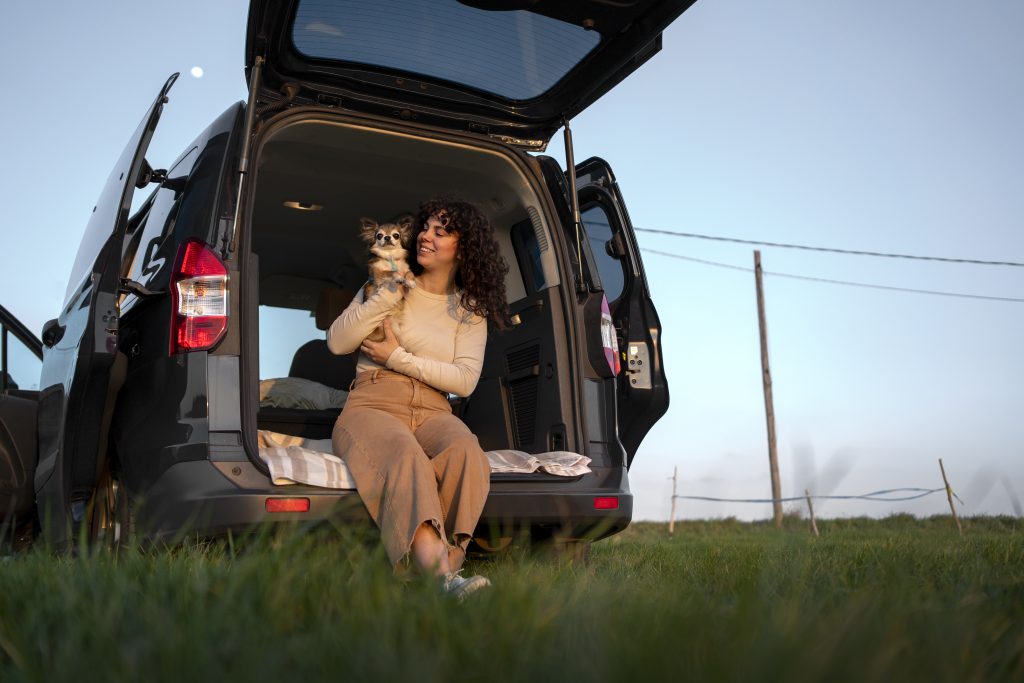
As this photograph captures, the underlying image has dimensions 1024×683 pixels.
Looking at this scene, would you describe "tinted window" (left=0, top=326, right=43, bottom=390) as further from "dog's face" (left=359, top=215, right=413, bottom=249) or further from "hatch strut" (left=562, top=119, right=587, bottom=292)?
"hatch strut" (left=562, top=119, right=587, bottom=292)

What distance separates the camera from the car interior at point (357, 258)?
4.32 m

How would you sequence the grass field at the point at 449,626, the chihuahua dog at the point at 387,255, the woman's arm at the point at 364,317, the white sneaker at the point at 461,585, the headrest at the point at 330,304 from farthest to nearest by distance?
the headrest at the point at 330,304, the chihuahua dog at the point at 387,255, the woman's arm at the point at 364,317, the white sneaker at the point at 461,585, the grass field at the point at 449,626

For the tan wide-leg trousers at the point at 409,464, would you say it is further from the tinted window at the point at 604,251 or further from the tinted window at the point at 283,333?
the tinted window at the point at 283,333

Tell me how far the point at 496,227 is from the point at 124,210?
2.01 meters

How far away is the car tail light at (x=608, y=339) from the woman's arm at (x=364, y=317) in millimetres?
886

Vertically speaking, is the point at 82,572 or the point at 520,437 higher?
the point at 520,437

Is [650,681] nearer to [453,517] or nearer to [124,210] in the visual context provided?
[453,517]

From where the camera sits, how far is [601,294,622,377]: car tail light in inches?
164

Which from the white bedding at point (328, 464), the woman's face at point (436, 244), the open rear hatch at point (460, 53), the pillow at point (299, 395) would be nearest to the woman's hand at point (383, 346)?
the woman's face at point (436, 244)

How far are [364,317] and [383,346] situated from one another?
0.49 feet

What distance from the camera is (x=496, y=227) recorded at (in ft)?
16.5

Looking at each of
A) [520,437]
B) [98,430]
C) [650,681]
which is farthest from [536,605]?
[520,437]

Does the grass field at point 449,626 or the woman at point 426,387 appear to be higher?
the woman at point 426,387

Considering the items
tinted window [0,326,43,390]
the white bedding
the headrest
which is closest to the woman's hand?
the white bedding
